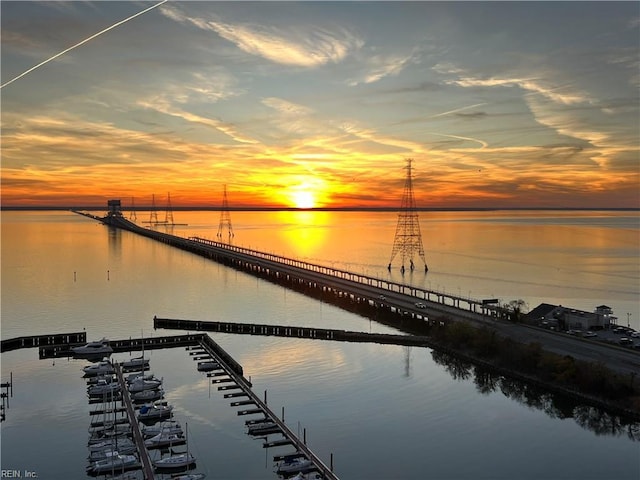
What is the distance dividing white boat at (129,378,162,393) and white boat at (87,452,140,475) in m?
8.79

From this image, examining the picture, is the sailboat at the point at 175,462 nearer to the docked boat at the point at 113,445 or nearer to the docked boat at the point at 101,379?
the docked boat at the point at 113,445

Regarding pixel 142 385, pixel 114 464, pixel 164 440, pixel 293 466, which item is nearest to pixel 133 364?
pixel 142 385

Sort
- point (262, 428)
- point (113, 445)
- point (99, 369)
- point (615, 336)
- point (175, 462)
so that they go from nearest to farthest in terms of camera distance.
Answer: point (175, 462)
point (113, 445)
point (262, 428)
point (99, 369)
point (615, 336)

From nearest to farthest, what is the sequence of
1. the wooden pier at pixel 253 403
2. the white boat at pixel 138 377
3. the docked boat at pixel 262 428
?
1. the wooden pier at pixel 253 403
2. the docked boat at pixel 262 428
3. the white boat at pixel 138 377

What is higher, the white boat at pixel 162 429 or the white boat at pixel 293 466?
the white boat at pixel 162 429

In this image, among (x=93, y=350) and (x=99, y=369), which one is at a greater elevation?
(x=93, y=350)

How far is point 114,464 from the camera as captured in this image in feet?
80.7

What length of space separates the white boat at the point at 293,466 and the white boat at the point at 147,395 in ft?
37.1

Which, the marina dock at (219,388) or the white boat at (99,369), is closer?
the marina dock at (219,388)

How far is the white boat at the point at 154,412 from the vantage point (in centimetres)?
3008

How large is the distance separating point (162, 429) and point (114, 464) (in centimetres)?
353

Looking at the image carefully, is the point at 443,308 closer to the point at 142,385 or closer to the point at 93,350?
the point at 142,385

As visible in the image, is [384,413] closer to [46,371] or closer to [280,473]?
[280,473]

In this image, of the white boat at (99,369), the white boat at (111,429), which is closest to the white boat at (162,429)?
the white boat at (111,429)
